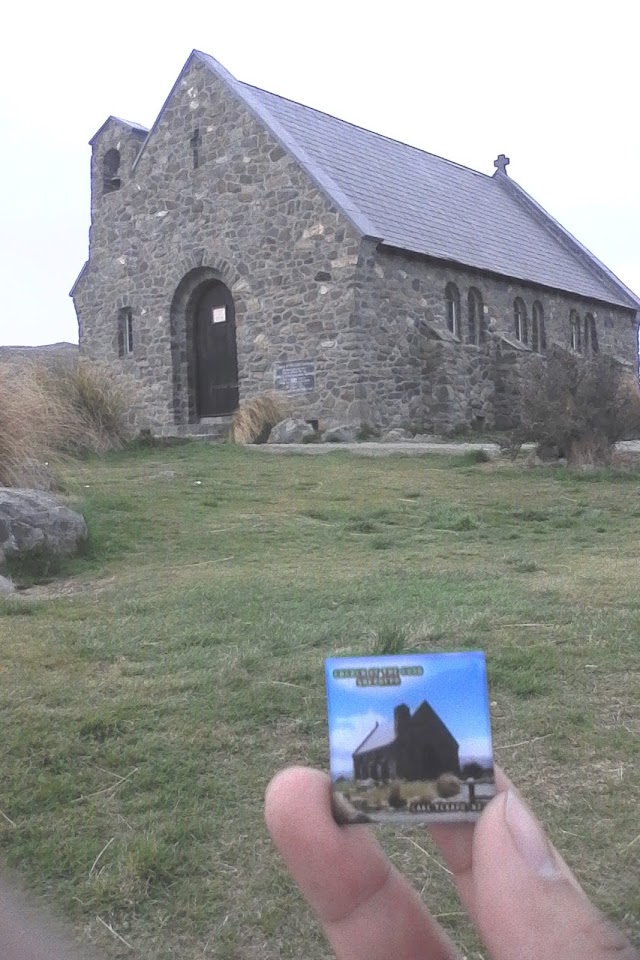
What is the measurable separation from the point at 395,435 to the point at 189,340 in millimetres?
6260

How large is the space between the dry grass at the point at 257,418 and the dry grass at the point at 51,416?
107 inches

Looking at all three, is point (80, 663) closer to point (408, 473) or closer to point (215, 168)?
point (408, 473)

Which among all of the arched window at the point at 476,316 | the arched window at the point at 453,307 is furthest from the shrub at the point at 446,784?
the arched window at the point at 476,316

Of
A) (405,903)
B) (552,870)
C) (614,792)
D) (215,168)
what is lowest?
(614,792)

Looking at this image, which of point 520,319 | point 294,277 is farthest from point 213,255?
point 520,319

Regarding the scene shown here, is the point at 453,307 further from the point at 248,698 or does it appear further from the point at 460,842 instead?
the point at 460,842

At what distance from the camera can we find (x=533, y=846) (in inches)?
43.9

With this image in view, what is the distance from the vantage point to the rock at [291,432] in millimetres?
15648

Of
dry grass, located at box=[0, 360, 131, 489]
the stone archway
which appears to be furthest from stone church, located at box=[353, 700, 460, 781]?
the stone archway

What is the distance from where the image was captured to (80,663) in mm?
4008

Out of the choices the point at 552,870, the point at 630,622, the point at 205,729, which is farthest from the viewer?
the point at 630,622

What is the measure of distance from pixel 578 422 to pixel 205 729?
8.48m

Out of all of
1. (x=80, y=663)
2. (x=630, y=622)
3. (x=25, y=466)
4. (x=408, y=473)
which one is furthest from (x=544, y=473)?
(x=80, y=663)

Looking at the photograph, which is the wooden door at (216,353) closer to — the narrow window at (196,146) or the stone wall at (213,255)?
the stone wall at (213,255)
